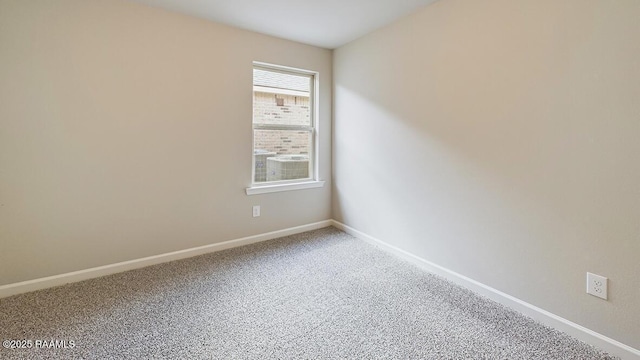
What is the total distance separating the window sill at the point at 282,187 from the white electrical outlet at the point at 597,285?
2559 millimetres

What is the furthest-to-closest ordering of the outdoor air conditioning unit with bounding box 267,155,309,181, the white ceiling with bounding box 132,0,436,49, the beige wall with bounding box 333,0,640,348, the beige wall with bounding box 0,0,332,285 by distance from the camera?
the outdoor air conditioning unit with bounding box 267,155,309,181 < the white ceiling with bounding box 132,0,436,49 < the beige wall with bounding box 0,0,332,285 < the beige wall with bounding box 333,0,640,348

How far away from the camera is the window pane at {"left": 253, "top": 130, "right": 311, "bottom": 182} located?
3.19m

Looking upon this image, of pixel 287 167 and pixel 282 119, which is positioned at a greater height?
pixel 282 119

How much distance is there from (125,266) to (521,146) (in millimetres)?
3232

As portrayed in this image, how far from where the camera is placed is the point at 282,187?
3277 mm

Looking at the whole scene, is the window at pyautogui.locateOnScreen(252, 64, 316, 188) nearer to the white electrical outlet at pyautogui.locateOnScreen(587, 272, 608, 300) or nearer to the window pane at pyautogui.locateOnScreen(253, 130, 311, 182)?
the window pane at pyautogui.locateOnScreen(253, 130, 311, 182)

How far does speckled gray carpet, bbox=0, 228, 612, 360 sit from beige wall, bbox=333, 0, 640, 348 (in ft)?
1.03

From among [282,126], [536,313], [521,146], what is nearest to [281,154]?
[282,126]

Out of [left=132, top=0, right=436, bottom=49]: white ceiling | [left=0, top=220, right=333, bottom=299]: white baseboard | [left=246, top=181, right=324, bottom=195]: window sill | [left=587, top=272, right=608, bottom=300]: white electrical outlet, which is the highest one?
[left=132, top=0, right=436, bottom=49]: white ceiling

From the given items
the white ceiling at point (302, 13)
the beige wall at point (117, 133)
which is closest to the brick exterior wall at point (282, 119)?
the beige wall at point (117, 133)

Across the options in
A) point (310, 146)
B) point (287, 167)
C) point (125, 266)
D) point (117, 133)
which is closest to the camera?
point (117, 133)

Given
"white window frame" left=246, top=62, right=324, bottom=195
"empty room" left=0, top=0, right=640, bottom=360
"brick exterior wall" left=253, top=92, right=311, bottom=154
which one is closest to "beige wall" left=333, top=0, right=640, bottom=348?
"empty room" left=0, top=0, right=640, bottom=360

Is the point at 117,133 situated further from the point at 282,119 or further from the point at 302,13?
the point at 302,13

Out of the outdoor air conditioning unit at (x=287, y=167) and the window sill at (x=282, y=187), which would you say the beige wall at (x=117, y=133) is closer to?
the window sill at (x=282, y=187)
